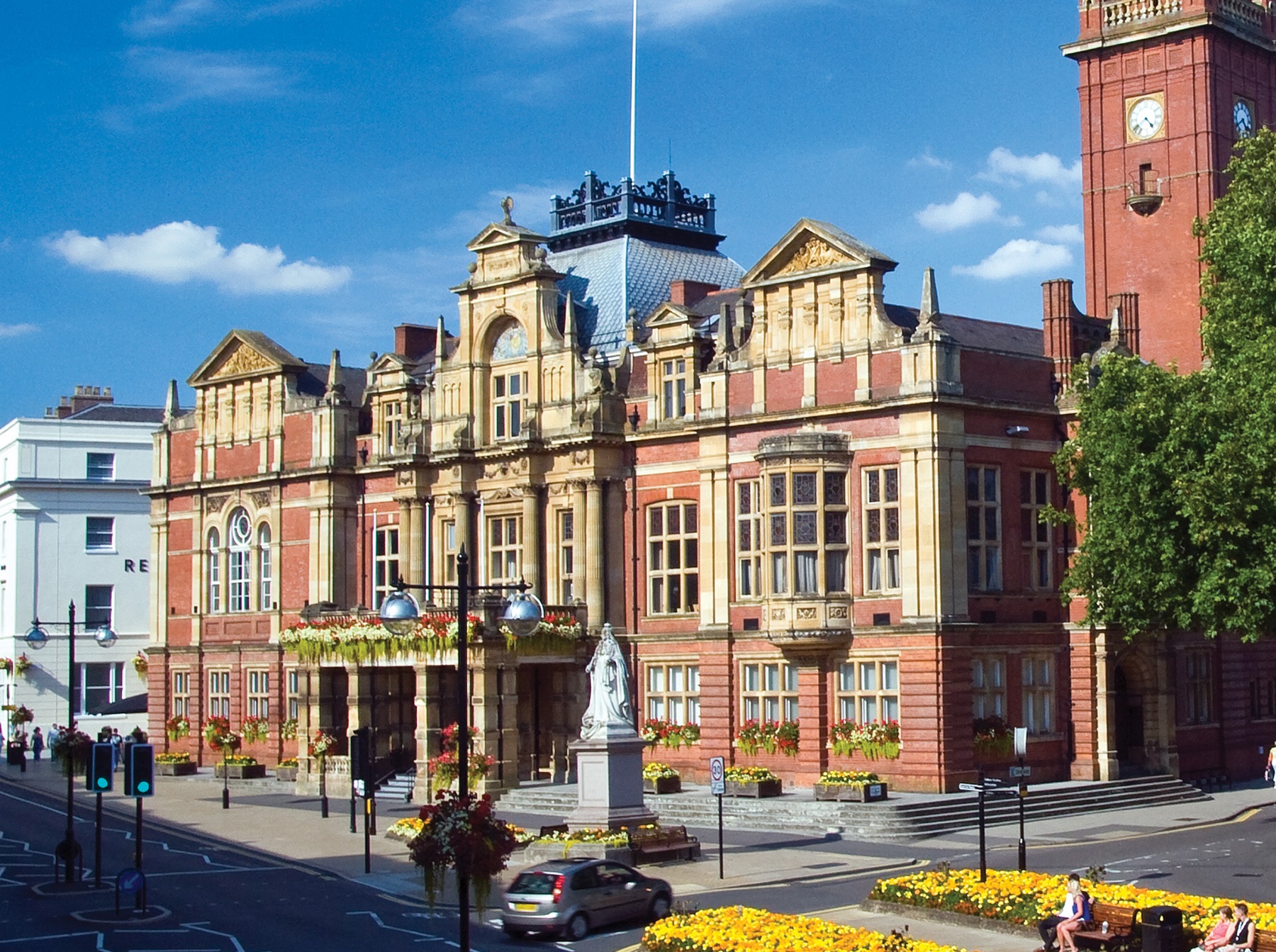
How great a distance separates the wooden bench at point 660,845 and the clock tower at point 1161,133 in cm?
2413

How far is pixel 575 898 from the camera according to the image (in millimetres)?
31000

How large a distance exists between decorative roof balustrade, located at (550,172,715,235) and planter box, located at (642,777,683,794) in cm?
2025

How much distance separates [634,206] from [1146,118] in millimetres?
17077

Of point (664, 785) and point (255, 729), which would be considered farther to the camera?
point (255, 729)

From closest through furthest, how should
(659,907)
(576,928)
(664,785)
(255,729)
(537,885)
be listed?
(576,928) < (537,885) < (659,907) < (664,785) < (255,729)

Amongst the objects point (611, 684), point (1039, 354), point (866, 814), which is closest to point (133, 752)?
A: point (611, 684)

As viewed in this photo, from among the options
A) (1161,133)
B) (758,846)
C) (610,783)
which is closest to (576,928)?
(610,783)

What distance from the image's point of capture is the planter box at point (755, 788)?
4822 centimetres

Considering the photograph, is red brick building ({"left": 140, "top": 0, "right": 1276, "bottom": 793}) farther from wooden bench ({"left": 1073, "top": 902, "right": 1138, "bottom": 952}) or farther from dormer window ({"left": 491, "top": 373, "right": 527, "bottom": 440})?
wooden bench ({"left": 1073, "top": 902, "right": 1138, "bottom": 952})

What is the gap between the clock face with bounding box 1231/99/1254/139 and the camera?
57375 millimetres

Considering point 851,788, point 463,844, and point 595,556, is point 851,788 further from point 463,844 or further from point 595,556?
point 463,844

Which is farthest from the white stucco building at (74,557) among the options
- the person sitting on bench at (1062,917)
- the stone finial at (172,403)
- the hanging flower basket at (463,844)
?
the person sitting on bench at (1062,917)

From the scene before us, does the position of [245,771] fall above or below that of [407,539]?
below

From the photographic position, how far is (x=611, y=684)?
1651 inches
